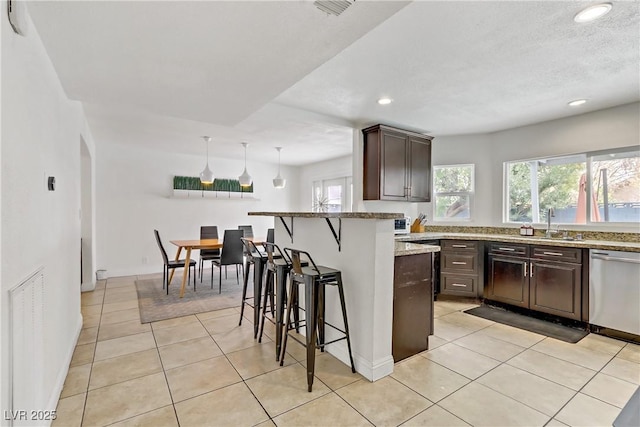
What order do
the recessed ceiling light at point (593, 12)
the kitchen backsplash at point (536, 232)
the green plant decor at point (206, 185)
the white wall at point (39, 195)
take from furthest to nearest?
1. the green plant decor at point (206, 185)
2. the kitchen backsplash at point (536, 232)
3. the recessed ceiling light at point (593, 12)
4. the white wall at point (39, 195)

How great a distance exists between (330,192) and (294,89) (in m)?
4.18

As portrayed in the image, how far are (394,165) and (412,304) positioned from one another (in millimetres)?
2179

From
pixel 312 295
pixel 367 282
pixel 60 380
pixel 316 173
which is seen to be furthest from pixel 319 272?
pixel 316 173

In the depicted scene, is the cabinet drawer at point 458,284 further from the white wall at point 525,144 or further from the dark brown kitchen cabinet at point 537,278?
the white wall at point 525,144

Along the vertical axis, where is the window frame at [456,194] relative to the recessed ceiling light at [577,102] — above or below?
below

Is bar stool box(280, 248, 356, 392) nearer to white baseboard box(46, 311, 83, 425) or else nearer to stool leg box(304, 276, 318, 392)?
stool leg box(304, 276, 318, 392)

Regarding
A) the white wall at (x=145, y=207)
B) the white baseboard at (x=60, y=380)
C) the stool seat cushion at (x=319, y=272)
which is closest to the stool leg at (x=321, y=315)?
the stool seat cushion at (x=319, y=272)

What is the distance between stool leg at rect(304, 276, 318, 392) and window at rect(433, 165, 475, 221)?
341 cm

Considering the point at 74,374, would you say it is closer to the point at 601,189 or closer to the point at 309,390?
the point at 309,390

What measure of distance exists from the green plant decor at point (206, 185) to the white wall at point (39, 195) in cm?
350

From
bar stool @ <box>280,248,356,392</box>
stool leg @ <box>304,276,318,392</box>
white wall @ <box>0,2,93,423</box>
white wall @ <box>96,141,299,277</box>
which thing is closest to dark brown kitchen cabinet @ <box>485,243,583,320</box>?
bar stool @ <box>280,248,356,392</box>

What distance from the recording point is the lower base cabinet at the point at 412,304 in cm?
240

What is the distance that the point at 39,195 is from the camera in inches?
66.5

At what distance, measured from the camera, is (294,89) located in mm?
3068
